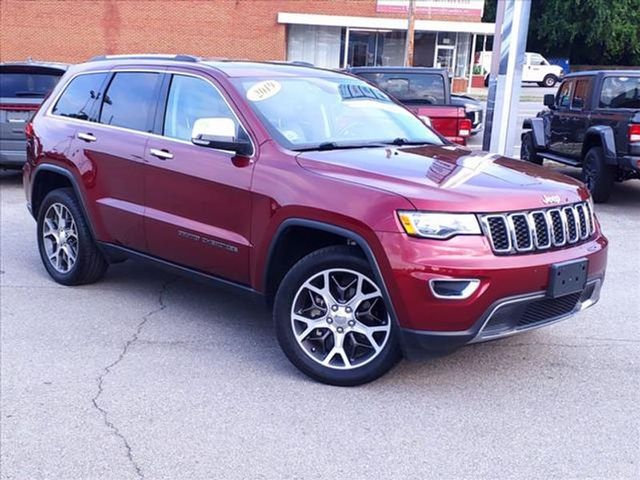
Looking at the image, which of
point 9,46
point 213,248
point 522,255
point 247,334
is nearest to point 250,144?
point 213,248

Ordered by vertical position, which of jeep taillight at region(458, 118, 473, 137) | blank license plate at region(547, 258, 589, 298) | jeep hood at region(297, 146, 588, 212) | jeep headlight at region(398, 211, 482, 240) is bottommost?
blank license plate at region(547, 258, 589, 298)

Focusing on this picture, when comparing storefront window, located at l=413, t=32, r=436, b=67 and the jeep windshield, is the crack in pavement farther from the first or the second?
storefront window, located at l=413, t=32, r=436, b=67

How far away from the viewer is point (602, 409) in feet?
13.5

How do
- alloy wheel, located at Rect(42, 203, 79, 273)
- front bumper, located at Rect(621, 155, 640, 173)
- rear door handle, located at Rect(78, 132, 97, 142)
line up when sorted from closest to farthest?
rear door handle, located at Rect(78, 132, 97, 142)
alloy wheel, located at Rect(42, 203, 79, 273)
front bumper, located at Rect(621, 155, 640, 173)

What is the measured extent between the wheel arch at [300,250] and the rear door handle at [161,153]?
1158 millimetres

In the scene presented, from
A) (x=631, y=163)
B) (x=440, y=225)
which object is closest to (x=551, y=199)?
(x=440, y=225)

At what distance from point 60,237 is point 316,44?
117 ft

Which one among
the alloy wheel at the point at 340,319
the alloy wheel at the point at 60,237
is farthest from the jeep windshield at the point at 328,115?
the alloy wheel at the point at 60,237

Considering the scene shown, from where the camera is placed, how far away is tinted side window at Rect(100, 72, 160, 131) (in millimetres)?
5520

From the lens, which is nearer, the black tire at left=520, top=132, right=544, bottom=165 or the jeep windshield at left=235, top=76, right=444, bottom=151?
the jeep windshield at left=235, top=76, right=444, bottom=151

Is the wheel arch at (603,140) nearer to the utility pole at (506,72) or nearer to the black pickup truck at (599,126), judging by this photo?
the black pickup truck at (599,126)

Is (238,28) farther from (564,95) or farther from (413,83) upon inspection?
(564,95)

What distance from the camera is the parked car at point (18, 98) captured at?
10.5 metres

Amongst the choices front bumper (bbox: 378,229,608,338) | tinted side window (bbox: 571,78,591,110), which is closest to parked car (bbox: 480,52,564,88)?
tinted side window (bbox: 571,78,591,110)
